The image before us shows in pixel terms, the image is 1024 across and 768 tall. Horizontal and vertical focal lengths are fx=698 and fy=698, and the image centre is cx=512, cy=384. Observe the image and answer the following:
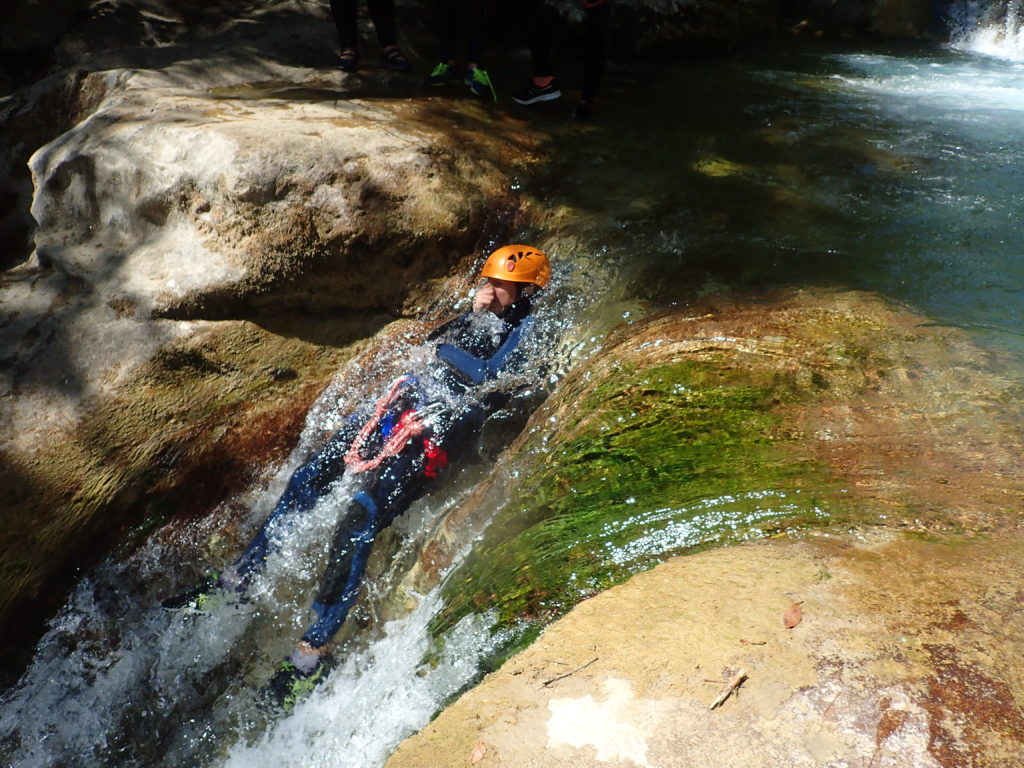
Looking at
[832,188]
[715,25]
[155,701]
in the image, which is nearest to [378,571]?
[155,701]

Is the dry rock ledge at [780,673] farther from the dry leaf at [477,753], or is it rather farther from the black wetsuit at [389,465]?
the black wetsuit at [389,465]

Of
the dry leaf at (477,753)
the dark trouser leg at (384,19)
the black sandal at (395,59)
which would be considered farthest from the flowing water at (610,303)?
the dark trouser leg at (384,19)

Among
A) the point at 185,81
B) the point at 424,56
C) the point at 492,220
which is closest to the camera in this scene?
the point at 492,220

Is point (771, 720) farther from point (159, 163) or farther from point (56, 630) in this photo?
point (159, 163)

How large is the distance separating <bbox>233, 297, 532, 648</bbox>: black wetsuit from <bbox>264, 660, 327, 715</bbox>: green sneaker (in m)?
0.13

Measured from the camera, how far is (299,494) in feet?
12.2

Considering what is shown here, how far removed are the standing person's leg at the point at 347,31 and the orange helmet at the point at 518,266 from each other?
3137 mm

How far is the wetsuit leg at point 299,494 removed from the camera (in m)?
3.61

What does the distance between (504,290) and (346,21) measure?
355 cm

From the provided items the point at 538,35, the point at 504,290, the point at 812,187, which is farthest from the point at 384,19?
the point at 812,187

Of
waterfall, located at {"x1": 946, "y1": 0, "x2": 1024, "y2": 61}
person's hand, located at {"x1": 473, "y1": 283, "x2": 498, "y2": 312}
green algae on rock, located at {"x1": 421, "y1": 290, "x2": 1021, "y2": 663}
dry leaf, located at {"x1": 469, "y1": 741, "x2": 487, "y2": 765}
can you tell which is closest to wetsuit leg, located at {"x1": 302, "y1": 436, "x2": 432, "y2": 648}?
green algae on rock, located at {"x1": 421, "y1": 290, "x2": 1021, "y2": 663}

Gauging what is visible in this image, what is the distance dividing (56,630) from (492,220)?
3499 mm

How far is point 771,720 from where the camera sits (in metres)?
1.71

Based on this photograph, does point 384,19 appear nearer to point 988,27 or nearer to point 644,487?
point 644,487
